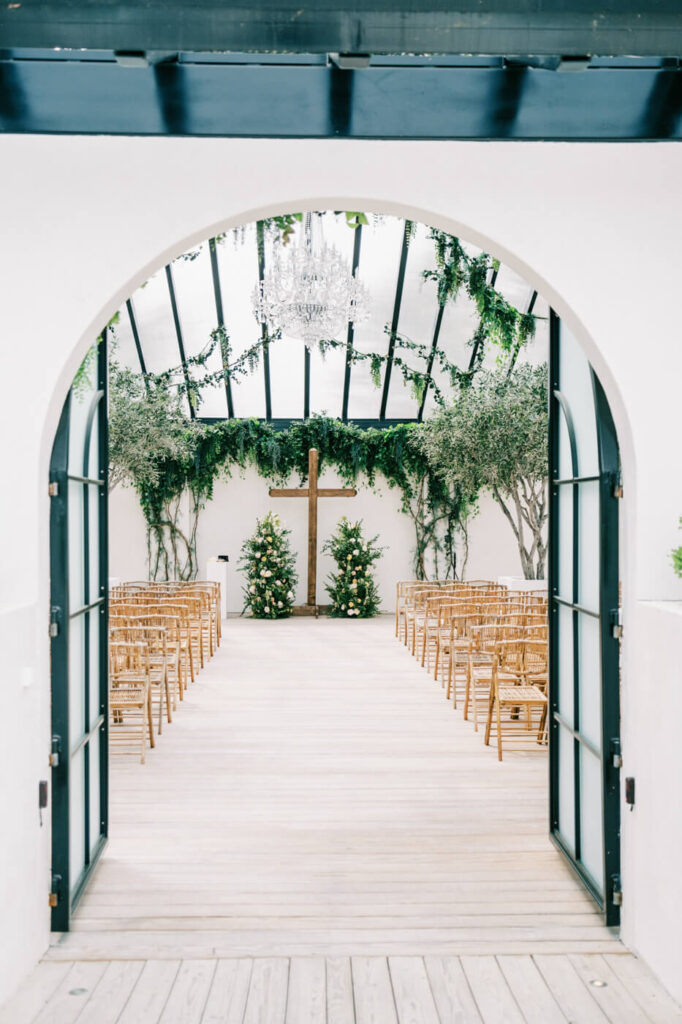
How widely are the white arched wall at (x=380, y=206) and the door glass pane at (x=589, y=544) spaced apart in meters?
0.38

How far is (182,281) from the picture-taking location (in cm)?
→ 1283

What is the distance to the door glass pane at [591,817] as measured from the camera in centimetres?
370

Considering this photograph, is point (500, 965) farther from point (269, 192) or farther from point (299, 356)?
point (299, 356)

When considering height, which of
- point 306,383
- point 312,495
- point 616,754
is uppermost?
point 306,383

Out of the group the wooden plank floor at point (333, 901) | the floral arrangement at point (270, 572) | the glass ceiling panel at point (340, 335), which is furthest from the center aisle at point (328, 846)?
the glass ceiling panel at point (340, 335)

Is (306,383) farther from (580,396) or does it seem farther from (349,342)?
(580,396)

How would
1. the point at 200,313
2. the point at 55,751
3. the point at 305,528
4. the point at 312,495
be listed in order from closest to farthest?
the point at 55,751 → the point at 200,313 → the point at 312,495 → the point at 305,528

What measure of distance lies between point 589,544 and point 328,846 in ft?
6.85

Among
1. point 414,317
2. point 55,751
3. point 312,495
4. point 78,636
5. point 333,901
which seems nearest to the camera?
point 55,751

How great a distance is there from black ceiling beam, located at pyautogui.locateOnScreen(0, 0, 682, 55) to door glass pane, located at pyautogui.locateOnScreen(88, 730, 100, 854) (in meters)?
3.15

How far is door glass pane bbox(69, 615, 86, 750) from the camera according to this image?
367 cm

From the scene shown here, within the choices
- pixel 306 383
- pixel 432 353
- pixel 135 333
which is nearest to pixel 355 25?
pixel 135 333

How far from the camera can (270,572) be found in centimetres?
1377

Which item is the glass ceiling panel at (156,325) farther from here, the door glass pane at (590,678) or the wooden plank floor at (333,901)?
the door glass pane at (590,678)
